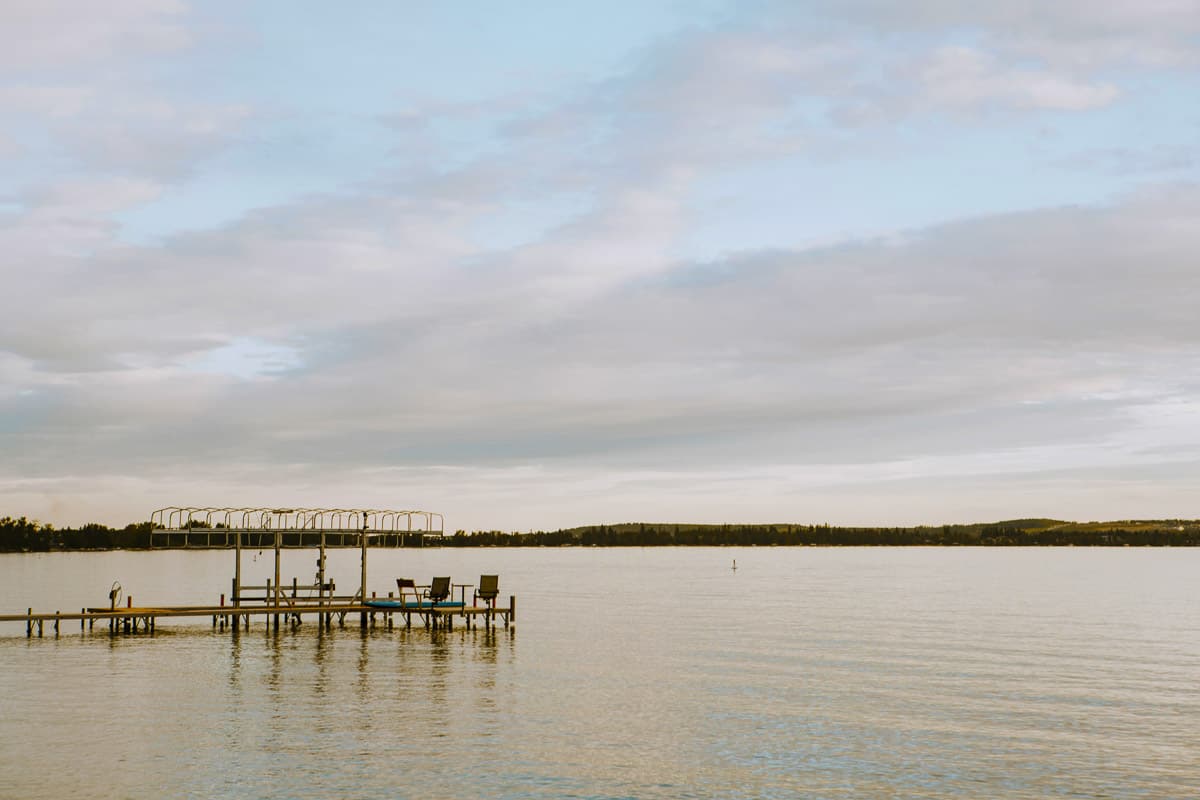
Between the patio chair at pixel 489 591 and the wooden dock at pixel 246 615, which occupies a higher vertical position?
the patio chair at pixel 489 591

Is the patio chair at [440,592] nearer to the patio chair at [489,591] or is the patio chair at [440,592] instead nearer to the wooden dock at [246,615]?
the wooden dock at [246,615]

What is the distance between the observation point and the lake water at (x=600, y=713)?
2752 cm

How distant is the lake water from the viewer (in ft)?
90.3

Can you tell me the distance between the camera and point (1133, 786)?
27.7 m

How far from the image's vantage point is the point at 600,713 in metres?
37.2

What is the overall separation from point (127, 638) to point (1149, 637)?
Result: 193 ft

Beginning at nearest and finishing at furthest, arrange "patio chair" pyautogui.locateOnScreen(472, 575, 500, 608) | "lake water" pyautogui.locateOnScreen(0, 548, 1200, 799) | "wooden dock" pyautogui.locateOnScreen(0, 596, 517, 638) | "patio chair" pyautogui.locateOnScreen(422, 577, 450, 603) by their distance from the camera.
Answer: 1. "lake water" pyautogui.locateOnScreen(0, 548, 1200, 799)
2. "wooden dock" pyautogui.locateOnScreen(0, 596, 517, 638)
3. "patio chair" pyautogui.locateOnScreen(472, 575, 500, 608)
4. "patio chair" pyautogui.locateOnScreen(422, 577, 450, 603)

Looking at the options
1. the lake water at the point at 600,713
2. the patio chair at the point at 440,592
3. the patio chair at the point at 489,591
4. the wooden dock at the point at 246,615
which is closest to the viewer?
the lake water at the point at 600,713

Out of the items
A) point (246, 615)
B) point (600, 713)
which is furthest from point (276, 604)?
point (600, 713)

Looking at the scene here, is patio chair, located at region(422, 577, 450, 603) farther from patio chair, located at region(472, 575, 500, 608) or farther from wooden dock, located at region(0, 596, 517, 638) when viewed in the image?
patio chair, located at region(472, 575, 500, 608)

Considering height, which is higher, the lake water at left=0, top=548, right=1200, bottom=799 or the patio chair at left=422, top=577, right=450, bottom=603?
the patio chair at left=422, top=577, right=450, bottom=603

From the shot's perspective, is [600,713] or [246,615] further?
[246,615]

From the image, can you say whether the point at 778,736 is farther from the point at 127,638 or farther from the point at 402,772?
the point at 127,638

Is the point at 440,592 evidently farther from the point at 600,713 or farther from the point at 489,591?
the point at 600,713
